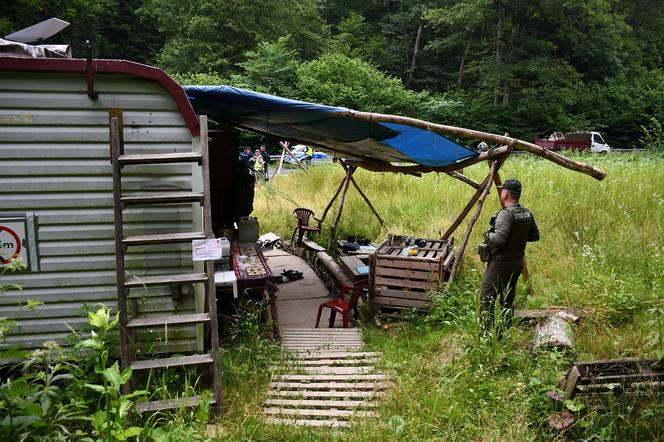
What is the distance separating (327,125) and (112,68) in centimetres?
320

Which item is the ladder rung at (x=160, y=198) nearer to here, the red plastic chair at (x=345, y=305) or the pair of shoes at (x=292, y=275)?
the red plastic chair at (x=345, y=305)

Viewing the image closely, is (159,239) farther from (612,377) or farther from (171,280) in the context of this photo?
(612,377)

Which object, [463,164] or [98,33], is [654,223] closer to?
[463,164]

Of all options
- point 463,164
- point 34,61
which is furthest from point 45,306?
point 463,164

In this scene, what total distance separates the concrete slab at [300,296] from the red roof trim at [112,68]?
11.8 feet

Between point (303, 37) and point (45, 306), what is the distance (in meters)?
39.0

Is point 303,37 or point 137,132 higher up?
point 303,37

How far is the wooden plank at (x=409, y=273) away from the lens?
6.69 meters

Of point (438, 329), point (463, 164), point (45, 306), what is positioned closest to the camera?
point (45, 306)

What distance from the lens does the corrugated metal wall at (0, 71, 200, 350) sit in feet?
13.6

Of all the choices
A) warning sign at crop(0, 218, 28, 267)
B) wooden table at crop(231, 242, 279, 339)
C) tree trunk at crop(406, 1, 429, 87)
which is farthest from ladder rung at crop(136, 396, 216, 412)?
tree trunk at crop(406, 1, 429, 87)

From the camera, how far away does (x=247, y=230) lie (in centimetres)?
848

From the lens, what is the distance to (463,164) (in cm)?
736

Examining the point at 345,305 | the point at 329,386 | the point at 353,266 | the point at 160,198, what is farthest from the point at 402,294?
the point at 160,198
